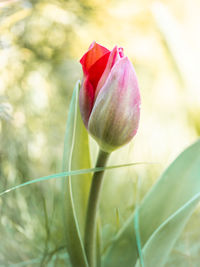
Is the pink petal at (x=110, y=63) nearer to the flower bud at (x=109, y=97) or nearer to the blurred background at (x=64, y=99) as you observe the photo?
the flower bud at (x=109, y=97)

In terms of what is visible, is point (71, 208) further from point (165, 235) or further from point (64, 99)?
point (64, 99)

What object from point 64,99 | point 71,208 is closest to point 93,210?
point 71,208

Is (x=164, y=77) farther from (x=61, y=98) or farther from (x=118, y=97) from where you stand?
(x=118, y=97)

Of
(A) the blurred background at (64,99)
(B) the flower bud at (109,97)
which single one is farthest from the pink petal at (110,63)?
(A) the blurred background at (64,99)

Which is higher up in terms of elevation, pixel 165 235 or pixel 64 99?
pixel 64 99

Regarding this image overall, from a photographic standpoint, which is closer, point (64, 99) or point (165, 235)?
point (165, 235)

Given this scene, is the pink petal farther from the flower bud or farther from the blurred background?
the blurred background

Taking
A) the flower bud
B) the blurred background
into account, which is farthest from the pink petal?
the blurred background
